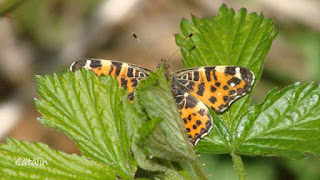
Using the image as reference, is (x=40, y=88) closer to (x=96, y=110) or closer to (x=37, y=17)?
(x=96, y=110)

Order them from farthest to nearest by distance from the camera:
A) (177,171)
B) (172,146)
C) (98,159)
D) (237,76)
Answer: (237,76)
(98,159)
(177,171)
(172,146)

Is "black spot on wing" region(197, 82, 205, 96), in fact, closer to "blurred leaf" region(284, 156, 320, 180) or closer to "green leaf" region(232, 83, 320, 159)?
"green leaf" region(232, 83, 320, 159)

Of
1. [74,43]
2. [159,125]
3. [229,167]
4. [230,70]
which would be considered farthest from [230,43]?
[74,43]

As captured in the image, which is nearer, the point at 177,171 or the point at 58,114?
Result: the point at 177,171

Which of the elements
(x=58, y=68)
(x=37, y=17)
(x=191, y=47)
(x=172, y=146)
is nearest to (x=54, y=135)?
(x=58, y=68)

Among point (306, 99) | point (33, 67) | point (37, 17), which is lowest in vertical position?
point (306, 99)

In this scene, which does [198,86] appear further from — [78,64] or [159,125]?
[159,125]

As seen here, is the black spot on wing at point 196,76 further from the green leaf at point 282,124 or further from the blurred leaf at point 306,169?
the blurred leaf at point 306,169

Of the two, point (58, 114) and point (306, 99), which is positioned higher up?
point (58, 114)
